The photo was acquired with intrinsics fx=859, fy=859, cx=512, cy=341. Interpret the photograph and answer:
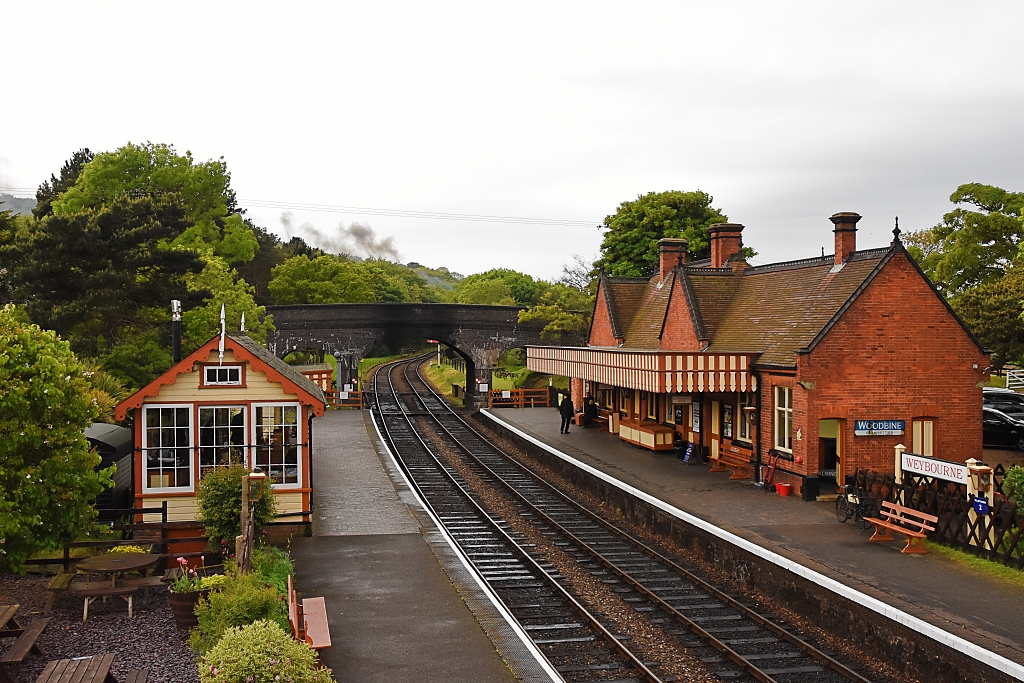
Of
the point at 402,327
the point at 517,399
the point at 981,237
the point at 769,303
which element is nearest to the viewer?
the point at 769,303

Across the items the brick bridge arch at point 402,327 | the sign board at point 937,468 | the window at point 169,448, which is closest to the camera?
the sign board at point 937,468

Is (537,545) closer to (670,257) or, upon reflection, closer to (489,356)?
(670,257)

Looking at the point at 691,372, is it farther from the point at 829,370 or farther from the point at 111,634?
the point at 111,634

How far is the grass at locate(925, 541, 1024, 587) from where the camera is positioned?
40.2 ft

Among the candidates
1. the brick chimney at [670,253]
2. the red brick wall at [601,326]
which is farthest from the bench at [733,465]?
the red brick wall at [601,326]

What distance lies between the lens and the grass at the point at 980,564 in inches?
483

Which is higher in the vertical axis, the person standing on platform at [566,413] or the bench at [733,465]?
the person standing on platform at [566,413]

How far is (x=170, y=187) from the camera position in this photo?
49688 mm

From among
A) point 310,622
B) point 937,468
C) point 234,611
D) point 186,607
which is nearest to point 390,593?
point 310,622

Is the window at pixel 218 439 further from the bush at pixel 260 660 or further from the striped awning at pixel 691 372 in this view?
the striped awning at pixel 691 372

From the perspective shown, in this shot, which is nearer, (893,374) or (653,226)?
(893,374)

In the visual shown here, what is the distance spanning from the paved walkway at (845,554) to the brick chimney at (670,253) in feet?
28.9

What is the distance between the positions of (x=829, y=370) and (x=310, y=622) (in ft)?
43.2

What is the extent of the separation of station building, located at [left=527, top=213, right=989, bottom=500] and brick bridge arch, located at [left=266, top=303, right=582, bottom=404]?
922 inches
